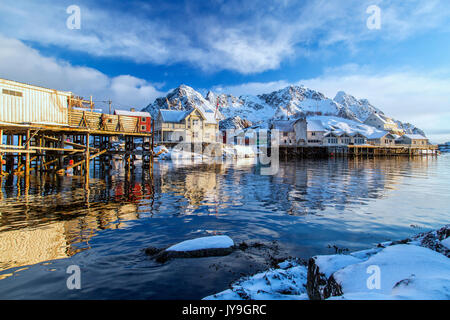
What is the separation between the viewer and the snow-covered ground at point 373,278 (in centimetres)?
319

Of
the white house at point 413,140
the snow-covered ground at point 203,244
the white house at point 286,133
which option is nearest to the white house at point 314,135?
the white house at point 286,133

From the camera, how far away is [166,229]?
9188mm

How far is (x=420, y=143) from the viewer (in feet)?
333

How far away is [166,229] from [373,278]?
7.09 m

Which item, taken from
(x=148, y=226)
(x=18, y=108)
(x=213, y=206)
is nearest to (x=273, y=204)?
(x=213, y=206)

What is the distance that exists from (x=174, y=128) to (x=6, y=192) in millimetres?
49283

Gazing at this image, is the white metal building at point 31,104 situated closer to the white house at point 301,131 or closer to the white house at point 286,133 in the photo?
the white house at point 286,133

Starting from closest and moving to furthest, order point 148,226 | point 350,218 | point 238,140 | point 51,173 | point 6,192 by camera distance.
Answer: point 148,226 < point 350,218 < point 6,192 < point 51,173 < point 238,140

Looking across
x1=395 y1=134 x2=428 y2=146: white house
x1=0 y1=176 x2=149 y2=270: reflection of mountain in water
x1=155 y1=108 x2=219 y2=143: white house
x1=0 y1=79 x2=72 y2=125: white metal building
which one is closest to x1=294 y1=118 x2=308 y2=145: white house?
x1=155 y1=108 x2=219 y2=143: white house

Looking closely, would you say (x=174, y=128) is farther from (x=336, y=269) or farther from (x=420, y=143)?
(x=420, y=143)

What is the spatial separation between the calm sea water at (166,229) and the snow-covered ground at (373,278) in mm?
1052

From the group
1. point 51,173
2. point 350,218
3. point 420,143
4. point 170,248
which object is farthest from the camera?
point 420,143

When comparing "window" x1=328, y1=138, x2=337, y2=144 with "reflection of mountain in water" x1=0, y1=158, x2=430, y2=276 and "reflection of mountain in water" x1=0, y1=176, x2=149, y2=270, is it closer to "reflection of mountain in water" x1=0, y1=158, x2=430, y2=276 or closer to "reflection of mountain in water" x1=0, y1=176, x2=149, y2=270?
"reflection of mountain in water" x1=0, y1=158, x2=430, y2=276

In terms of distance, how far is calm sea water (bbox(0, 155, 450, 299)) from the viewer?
553 cm
